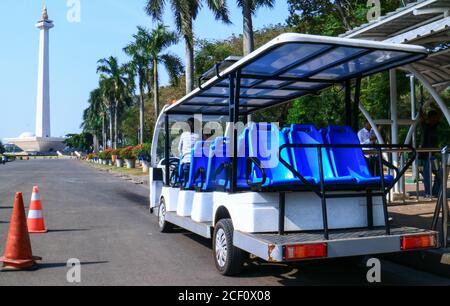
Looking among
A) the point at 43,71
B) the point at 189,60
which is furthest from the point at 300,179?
the point at 43,71

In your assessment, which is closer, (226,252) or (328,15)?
(226,252)

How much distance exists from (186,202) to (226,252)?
2314 millimetres

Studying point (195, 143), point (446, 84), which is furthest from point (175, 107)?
point (446, 84)

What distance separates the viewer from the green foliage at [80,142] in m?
150

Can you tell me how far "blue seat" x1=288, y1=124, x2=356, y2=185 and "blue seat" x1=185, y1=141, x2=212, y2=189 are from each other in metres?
2.04

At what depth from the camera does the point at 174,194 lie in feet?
29.6

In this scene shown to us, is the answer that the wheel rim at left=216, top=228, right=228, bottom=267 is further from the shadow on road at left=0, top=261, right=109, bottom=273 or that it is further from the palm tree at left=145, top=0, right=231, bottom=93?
the palm tree at left=145, top=0, right=231, bottom=93

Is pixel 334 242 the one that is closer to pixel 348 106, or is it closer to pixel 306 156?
pixel 306 156

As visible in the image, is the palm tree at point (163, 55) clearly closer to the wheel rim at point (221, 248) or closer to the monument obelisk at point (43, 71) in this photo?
the wheel rim at point (221, 248)

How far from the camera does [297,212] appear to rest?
548 cm

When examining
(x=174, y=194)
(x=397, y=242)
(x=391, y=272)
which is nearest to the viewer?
(x=397, y=242)

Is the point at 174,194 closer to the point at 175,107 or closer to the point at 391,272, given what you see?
the point at 175,107

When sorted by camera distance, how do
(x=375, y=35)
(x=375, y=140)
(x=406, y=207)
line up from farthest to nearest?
(x=375, y=140) < (x=375, y=35) < (x=406, y=207)

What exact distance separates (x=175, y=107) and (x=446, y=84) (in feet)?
25.0
